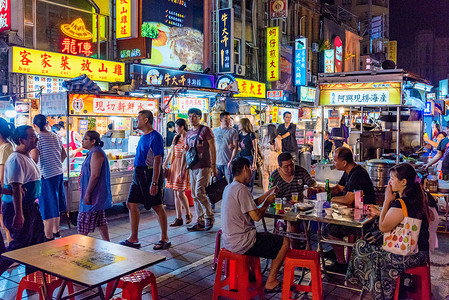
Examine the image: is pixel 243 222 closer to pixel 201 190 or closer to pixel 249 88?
pixel 201 190

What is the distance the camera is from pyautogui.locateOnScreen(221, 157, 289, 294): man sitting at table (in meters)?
4.56

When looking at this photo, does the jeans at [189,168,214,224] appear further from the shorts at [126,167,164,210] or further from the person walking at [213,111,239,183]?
the shorts at [126,167,164,210]

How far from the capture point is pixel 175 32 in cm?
1579

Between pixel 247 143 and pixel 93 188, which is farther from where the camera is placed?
pixel 247 143

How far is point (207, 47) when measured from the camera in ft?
56.6

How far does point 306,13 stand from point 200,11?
35.6ft

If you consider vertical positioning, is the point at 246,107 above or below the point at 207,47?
below

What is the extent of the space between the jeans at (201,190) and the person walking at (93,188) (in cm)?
219

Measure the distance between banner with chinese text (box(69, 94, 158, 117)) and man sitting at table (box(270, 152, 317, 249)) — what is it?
420 cm

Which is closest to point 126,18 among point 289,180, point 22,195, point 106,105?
point 106,105

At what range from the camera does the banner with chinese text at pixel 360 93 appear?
822cm

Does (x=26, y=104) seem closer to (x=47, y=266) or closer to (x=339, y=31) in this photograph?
(x=47, y=266)

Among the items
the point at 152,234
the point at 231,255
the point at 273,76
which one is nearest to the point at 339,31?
the point at 273,76

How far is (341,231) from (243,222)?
5.44ft
